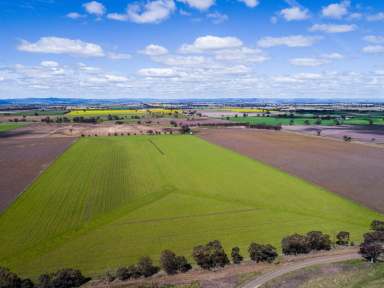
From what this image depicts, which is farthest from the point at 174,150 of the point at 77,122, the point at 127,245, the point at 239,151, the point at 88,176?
the point at 77,122

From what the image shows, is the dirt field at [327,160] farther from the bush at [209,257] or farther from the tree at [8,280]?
the tree at [8,280]

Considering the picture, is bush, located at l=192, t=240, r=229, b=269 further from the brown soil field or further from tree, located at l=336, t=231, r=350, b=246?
the brown soil field

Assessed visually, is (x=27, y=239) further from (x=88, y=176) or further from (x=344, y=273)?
(x=344, y=273)

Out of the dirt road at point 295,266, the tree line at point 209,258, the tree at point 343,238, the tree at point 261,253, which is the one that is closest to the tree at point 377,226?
the tree line at point 209,258

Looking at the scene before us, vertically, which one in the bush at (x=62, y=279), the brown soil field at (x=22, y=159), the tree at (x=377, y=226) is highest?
the brown soil field at (x=22, y=159)

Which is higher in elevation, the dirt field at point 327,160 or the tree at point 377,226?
the dirt field at point 327,160

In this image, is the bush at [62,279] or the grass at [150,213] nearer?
the bush at [62,279]
